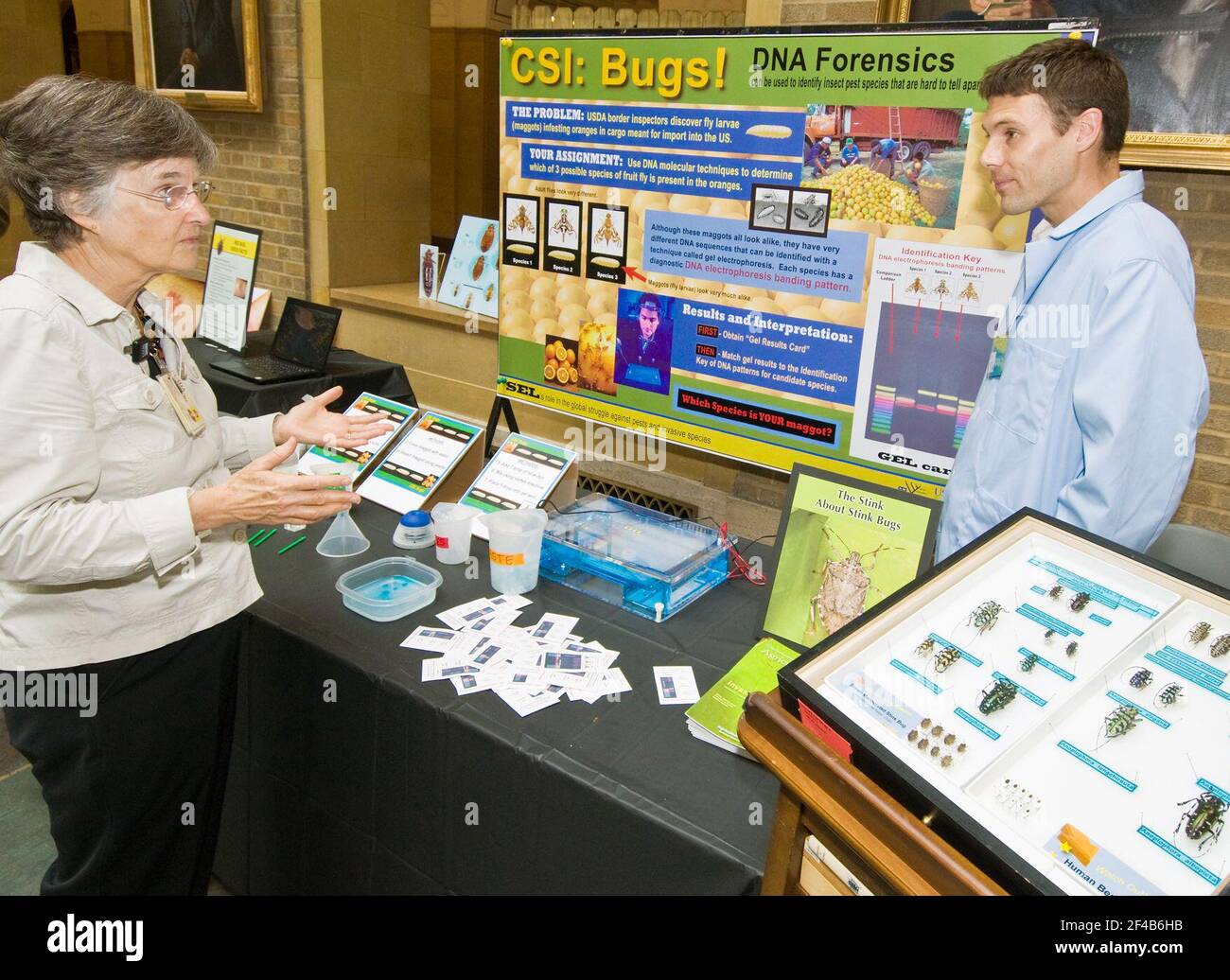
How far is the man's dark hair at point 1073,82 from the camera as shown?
1529 millimetres

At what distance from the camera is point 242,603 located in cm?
148

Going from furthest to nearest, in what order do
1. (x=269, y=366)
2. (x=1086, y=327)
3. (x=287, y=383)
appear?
(x=269, y=366) < (x=287, y=383) < (x=1086, y=327)

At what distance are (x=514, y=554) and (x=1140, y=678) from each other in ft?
3.88

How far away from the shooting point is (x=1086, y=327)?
5.08 ft

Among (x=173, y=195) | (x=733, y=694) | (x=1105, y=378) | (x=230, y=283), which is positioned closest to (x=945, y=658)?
(x=733, y=694)

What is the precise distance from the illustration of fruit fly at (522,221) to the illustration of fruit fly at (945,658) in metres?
2.05

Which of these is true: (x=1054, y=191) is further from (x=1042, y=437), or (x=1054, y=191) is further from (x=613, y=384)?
(x=613, y=384)

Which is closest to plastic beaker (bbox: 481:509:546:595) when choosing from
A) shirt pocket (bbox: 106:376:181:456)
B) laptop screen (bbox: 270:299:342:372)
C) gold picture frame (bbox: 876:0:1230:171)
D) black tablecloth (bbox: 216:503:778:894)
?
black tablecloth (bbox: 216:503:778:894)

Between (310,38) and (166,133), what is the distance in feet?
11.6

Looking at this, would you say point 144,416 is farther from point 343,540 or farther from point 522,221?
point 522,221

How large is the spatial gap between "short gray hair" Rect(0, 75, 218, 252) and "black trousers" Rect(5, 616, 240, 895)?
0.69 m

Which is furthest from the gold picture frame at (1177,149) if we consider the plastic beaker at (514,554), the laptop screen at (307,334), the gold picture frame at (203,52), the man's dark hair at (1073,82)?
the gold picture frame at (203,52)

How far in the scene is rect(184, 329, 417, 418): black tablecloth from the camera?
10.3 feet

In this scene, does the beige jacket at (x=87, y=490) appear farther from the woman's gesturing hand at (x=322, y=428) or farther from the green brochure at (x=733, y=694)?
the green brochure at (x=733, y=694)
